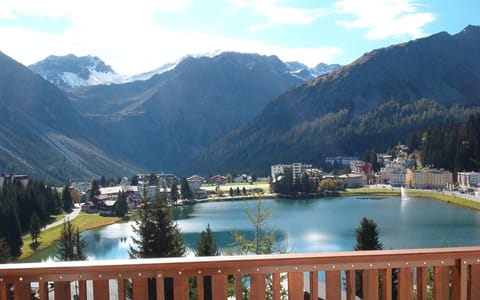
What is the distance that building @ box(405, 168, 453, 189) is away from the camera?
77.1 metres

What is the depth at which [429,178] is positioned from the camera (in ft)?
261

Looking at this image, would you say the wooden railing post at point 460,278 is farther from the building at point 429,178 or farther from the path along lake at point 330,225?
the building at point 429,178

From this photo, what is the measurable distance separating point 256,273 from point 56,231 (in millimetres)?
42682

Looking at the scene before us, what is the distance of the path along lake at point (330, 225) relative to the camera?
109ft

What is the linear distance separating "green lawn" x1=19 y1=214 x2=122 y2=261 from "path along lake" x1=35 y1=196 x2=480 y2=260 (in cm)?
234

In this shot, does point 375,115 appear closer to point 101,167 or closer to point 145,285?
point 101,167

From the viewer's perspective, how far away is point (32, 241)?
121 feet

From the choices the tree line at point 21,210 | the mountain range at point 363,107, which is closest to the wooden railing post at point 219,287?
the tree line at point 21,210

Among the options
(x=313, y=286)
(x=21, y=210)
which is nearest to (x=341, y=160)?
(x=21, y=210)

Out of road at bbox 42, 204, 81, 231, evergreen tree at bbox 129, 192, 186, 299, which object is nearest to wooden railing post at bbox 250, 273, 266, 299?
evergreen tree at bbox 129, 192, 186, 299

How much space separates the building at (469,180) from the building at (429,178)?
2.35 metres

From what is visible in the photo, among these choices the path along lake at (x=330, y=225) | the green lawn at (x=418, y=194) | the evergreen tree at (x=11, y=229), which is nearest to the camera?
the path along lake at (x=330, y=225)

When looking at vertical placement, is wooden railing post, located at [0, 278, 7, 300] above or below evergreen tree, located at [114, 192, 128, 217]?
above

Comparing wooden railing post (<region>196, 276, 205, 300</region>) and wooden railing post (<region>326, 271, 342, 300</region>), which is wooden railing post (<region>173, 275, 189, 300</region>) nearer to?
wooden railing post (<region>196, 276, 205, 300</region>)
